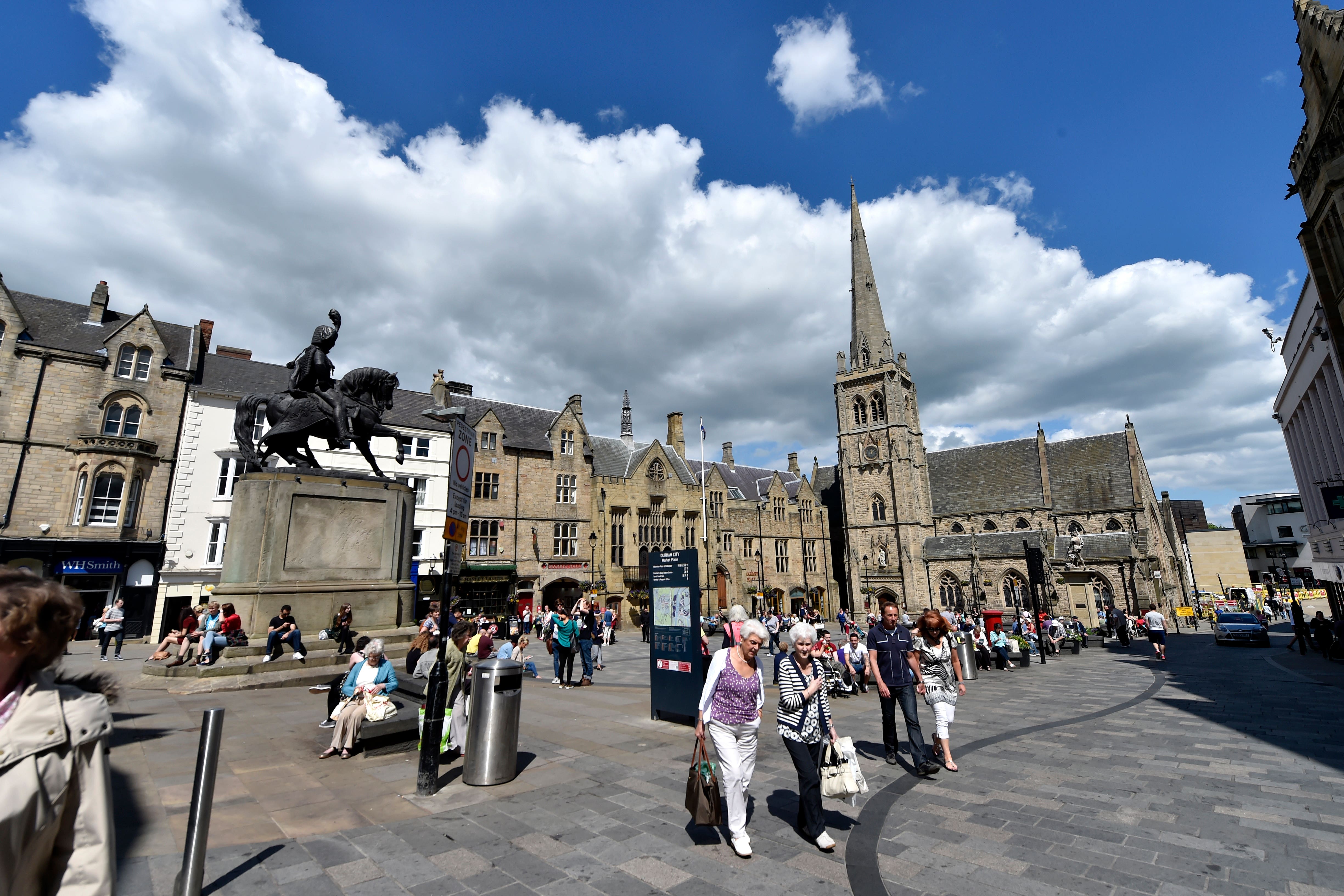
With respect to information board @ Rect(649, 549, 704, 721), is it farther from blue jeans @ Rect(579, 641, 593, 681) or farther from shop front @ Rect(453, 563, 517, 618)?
shop front @ Rect(453, 563, 517, 618)

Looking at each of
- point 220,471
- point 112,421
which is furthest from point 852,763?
point 112,421

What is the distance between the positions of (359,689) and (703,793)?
15.0 feet

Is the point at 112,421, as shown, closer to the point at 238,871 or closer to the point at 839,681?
the point at 238,871

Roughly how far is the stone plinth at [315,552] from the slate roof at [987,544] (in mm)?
45531

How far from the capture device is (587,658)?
13188 millimetres

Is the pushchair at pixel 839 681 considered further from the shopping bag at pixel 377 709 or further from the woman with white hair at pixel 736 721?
the shopping bag at pixel 377 709

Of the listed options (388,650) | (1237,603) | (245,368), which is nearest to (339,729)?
(388,650)

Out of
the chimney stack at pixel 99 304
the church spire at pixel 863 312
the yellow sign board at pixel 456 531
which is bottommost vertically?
the yellow sign board at pixel 456 531

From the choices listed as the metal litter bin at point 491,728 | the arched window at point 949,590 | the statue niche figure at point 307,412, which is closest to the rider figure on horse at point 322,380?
the statue niche figure at point 307,412

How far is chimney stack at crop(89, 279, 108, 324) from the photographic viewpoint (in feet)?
88.3

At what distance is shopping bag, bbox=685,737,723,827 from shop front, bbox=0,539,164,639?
29.0 meters

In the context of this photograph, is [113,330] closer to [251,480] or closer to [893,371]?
[251,480]

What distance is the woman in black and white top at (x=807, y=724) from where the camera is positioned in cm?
463

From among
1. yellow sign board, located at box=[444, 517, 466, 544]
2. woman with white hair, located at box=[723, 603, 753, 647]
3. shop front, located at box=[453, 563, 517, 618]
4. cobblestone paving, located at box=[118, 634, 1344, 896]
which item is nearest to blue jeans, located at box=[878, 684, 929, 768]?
cobblestone paving, located at box=[118, 634, 1344, 896]
